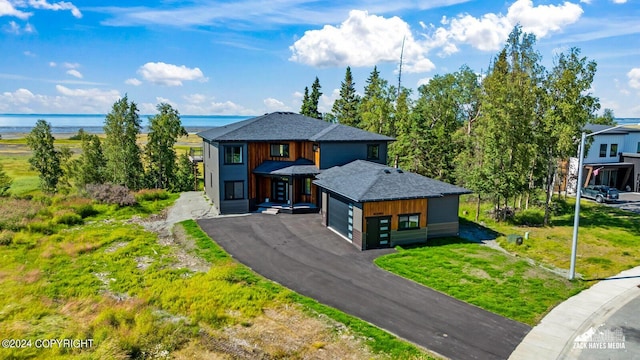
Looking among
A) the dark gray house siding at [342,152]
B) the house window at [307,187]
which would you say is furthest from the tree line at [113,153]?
the dark gray house siding at [342,152]

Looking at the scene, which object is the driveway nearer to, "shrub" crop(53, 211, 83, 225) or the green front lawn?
the green front lawn

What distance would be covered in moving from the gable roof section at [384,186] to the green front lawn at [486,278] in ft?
11.7

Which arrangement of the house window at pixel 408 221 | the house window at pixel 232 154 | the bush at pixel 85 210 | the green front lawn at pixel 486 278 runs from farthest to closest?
the house window at pixel 232 154, the bush at pixel 85 210, the house window at pixel 408 221, the green front lawn at pixel 486 278

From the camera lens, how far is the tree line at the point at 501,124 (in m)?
30.9

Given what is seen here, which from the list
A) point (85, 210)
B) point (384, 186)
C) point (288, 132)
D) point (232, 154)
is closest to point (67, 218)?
point (85, 210)

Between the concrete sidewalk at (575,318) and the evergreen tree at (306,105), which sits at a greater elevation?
the evergreen tree at (306,105)

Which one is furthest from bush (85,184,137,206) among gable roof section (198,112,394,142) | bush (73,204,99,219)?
gable roof section (198,112,394,142)

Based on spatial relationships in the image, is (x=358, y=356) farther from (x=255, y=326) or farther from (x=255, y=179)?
(x=255, y=179)

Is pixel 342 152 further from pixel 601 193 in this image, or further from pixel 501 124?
pixel 601 193

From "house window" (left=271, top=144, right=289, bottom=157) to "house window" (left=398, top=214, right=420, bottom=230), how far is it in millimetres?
14503

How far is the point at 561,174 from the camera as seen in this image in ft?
140

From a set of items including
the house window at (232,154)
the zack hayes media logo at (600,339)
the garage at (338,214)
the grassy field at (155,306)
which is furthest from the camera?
the house window at (232,154)

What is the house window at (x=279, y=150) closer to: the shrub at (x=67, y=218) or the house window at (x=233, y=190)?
the house window at (x=233, y=190)

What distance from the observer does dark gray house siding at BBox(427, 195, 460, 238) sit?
1083 inches
